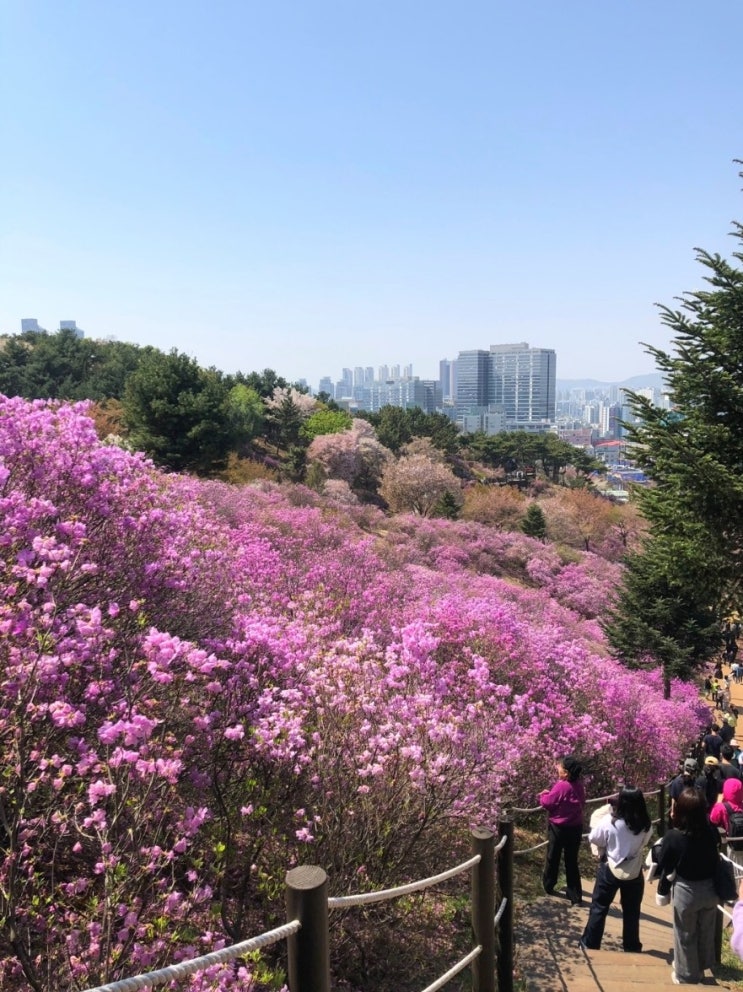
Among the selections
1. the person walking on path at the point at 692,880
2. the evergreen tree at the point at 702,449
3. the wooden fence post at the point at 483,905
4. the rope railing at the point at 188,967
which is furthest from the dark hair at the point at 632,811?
the evergreen tree at the point at 702,449

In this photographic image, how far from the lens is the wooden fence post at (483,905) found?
283 centimetres

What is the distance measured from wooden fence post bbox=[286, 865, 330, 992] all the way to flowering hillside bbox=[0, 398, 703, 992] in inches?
52.0

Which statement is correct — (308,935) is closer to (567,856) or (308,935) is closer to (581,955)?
(581,955)

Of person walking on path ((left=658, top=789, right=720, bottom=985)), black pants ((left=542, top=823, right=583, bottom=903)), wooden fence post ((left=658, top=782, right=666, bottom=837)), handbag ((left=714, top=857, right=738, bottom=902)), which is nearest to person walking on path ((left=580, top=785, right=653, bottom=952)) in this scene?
person walking on path ((left=658, top=789, right=720, bottom=985))

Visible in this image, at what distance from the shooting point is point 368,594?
10312mm

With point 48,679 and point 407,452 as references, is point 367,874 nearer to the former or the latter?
point 48,679

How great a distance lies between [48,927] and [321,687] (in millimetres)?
2204

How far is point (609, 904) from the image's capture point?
456cm

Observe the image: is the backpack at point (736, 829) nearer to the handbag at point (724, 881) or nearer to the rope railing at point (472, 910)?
the handbag at point (724, 881)

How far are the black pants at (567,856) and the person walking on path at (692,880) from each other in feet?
4.57

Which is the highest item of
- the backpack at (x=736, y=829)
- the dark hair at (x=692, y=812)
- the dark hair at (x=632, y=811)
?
the dark hair at (x=692, y=812)

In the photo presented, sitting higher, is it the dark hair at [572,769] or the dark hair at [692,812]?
the dark hair at [692,812]

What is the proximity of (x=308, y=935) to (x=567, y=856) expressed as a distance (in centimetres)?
473

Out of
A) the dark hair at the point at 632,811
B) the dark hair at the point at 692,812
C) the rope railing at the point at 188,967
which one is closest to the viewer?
the rope railing at the point at 188,967
